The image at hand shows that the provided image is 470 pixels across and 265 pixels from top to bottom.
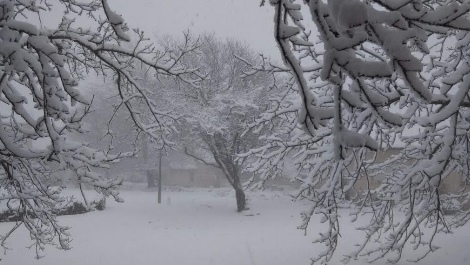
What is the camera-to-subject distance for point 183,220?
19.2 meters

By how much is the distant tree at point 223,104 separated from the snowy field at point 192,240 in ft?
12.7

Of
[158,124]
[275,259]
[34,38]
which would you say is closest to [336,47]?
[34,38]

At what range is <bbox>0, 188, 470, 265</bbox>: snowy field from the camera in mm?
9852

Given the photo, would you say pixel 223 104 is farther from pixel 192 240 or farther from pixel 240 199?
pixel 192 240

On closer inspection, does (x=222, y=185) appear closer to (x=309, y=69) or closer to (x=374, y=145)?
(x=309, y=69)

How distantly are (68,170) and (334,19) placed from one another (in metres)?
4.16

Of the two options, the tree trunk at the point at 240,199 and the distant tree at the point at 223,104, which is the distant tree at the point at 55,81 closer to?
the distant tree at the point at 223,104

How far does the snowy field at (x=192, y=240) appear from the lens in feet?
32.3

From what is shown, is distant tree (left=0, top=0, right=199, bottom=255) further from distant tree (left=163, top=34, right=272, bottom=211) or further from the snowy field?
distant tree (left=163, top=34, right=272, bottom=211)

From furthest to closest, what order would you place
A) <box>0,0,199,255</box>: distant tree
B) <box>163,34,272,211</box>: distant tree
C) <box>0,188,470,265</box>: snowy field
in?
<box>163,34,272,211</box>: distant tree < <box>0,188,470,265</box>: snowy field < <box>0,0,199,255</box>: distant tree

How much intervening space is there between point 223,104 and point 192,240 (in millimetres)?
9184

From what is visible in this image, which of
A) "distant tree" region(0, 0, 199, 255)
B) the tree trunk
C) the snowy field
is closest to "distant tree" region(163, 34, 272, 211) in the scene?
the tree trunk

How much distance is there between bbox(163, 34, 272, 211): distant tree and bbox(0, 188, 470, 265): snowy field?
3884mm

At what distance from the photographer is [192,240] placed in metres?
12.9
